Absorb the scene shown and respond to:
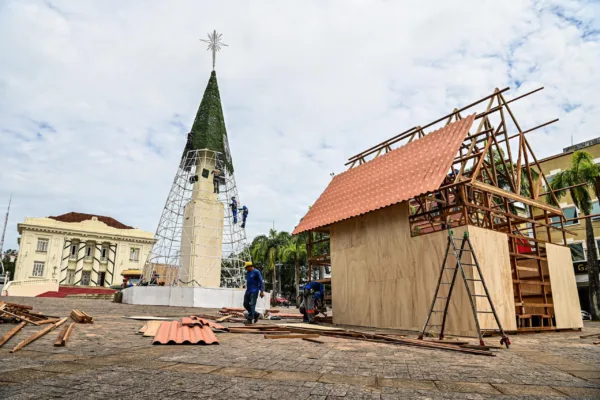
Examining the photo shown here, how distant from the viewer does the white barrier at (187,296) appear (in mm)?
20594

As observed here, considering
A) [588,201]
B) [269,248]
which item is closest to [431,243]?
[588,201]

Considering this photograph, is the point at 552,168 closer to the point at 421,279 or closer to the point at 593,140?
the point at 593,140

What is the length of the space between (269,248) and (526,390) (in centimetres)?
4841

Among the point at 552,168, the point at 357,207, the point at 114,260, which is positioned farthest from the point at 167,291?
the point at 114,260

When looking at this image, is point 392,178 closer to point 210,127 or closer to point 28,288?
point 210,127

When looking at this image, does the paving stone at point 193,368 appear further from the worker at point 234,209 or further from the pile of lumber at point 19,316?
the worker at point 234,209

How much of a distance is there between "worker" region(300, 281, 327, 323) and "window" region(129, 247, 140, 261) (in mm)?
47741

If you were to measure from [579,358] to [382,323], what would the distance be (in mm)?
6548

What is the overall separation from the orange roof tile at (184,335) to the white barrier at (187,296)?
13045 mm

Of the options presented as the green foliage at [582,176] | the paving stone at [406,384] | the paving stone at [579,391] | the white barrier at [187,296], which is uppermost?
the green foliage at [582,176]

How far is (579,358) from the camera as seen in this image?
5805mm

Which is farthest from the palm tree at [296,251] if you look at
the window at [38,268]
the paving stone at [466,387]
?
the paving stone at [466,387]

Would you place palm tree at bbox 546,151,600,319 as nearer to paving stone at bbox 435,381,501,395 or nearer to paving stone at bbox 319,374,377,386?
paving stone at bbox 435,381,501,395

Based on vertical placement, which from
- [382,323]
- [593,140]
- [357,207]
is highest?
[593,140]
